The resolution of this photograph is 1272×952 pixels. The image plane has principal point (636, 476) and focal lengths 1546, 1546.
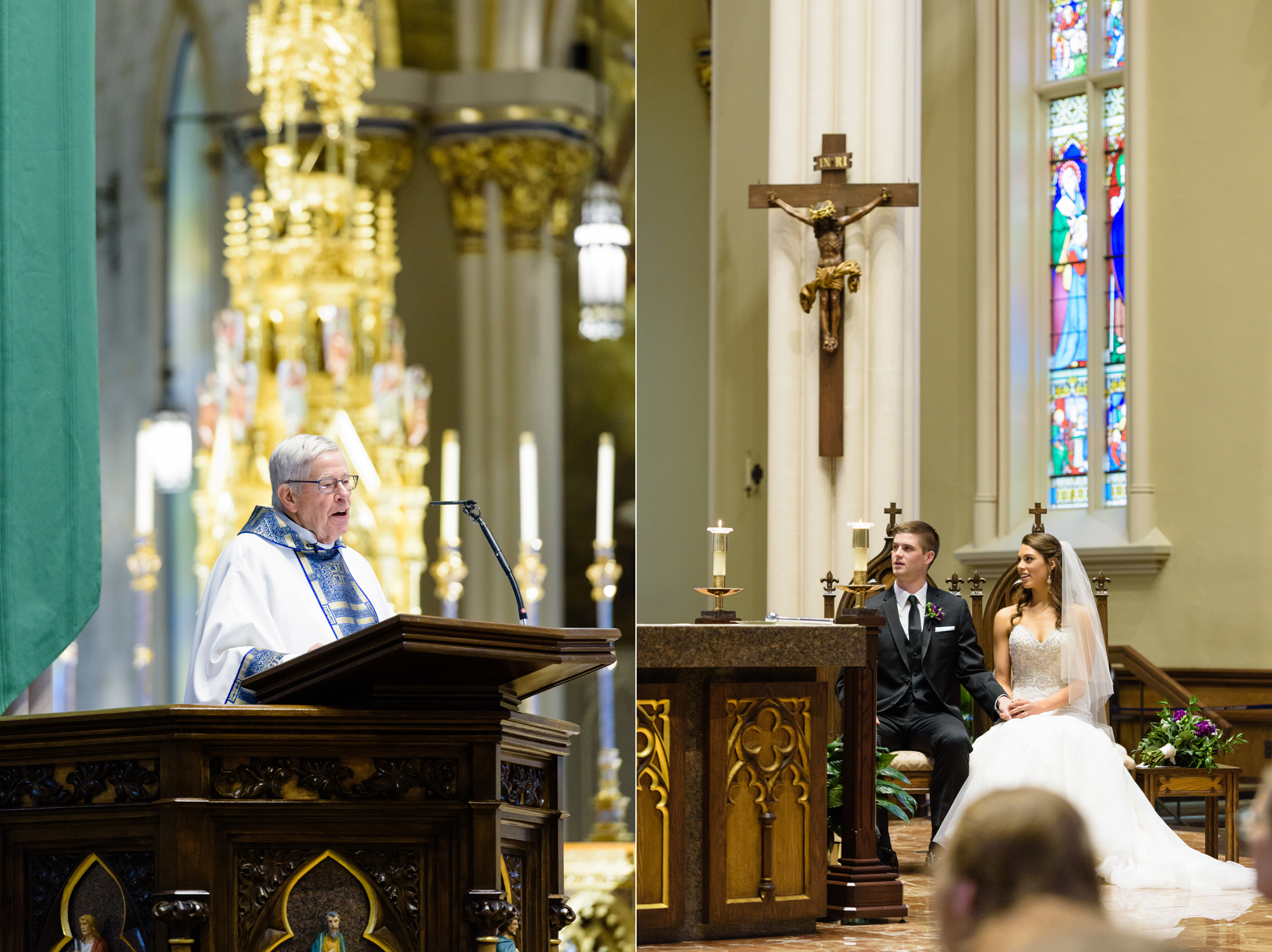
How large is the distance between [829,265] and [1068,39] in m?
3.25

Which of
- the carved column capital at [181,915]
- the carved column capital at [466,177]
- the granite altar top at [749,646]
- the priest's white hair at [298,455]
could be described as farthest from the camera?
the carved column capital at [466,177]

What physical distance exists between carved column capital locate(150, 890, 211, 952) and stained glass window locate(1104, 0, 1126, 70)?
32.4 feet

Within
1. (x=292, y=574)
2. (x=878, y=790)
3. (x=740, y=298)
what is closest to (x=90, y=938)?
(x=292, y=574)

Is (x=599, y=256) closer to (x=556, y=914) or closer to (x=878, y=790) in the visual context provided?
(x=878, y=790)

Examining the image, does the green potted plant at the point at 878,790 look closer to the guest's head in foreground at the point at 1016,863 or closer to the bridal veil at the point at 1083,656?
the bridal veil at the point at 1083,656

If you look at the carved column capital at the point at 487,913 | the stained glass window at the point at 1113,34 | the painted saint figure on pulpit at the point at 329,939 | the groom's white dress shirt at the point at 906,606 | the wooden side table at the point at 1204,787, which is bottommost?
the wooden side table at the point at 1204,787

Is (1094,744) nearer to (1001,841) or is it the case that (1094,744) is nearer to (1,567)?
(1,567)

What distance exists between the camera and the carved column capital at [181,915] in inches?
96.4

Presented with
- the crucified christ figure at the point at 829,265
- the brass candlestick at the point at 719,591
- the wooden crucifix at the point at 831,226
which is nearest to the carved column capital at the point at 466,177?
the brass candlestick at the point at 719,591

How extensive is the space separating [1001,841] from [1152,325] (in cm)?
968

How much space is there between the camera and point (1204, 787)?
6.66m

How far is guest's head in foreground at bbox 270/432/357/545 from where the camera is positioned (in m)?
3.52

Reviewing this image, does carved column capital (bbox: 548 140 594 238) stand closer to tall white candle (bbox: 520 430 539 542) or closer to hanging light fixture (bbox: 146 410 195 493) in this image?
tall white candle (bbox: 520 430 539 542)

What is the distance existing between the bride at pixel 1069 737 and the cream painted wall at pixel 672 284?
21.8 feet
